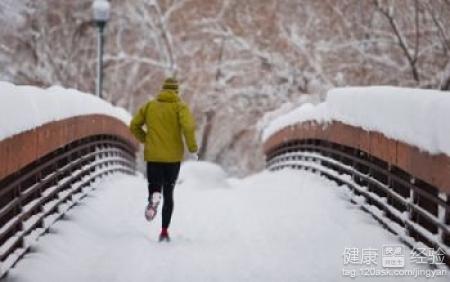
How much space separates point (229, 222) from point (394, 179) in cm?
221

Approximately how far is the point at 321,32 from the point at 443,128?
23307 mm

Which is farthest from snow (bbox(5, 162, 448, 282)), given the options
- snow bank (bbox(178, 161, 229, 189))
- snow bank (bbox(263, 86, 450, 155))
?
snow bank (bbox(178, 161, 229, 189))

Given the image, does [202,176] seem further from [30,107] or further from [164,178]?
[30,107]

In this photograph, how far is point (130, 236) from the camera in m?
8.21

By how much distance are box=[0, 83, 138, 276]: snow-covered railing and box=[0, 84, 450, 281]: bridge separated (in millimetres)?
19

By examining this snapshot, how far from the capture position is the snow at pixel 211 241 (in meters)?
6.53

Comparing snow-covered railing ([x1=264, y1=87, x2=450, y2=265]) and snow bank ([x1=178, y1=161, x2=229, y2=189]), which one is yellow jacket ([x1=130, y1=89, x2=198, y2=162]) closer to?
snow-covered railing ([x1=264, y1=87, x2=450, y2=265])

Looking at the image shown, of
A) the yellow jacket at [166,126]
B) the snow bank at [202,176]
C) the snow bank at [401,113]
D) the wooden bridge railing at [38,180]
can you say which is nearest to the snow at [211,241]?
the wooden bridge railing at [38,180]

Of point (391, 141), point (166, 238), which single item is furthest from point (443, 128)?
point (166, 238)

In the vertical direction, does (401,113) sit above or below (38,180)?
above

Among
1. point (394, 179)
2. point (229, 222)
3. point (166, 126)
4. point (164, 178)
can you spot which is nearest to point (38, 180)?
point (164, 178)

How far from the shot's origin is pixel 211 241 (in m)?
8.05

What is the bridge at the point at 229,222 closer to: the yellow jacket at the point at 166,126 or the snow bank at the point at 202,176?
the yellow jacket at the point at 166,126

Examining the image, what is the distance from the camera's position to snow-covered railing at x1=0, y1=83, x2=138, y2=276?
6.26m
